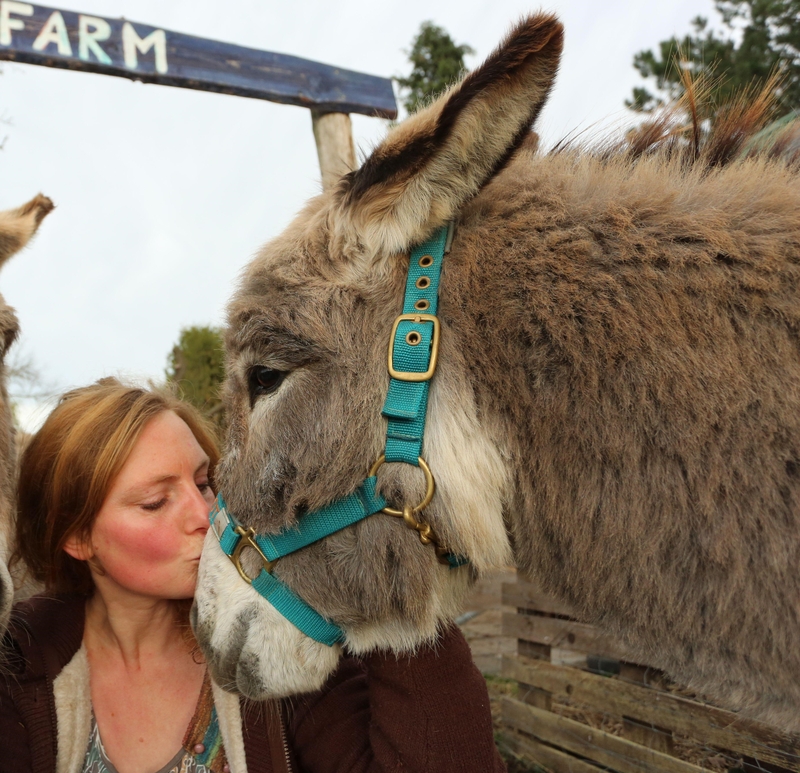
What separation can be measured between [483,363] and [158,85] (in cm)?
369

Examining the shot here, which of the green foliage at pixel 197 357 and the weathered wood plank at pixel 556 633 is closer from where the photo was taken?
the weathered wood plank at pixel 556 633

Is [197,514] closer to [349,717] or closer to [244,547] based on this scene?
[244,547]

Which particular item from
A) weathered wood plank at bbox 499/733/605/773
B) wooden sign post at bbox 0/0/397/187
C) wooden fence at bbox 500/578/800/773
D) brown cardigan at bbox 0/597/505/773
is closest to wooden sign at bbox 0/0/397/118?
wooden sign post at bbox 0/0/397/187

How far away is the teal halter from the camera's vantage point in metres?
1.52

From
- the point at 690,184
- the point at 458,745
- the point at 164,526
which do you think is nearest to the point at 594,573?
the point at 458,745

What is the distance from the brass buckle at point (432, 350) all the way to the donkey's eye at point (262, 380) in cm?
29

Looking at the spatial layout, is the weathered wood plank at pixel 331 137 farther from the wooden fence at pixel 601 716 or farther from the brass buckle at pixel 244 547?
the brass buckle at pixel 244 547

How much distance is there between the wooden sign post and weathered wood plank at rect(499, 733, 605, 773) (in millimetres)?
3669

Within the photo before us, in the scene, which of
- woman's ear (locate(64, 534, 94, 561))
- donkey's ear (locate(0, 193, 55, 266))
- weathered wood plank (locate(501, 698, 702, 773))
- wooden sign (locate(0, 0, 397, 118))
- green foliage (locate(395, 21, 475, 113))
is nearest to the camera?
woman's ear (locate(64, 534, 94, 561))

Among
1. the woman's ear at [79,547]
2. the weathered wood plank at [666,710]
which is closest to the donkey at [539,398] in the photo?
the woman's ear at [79,547]

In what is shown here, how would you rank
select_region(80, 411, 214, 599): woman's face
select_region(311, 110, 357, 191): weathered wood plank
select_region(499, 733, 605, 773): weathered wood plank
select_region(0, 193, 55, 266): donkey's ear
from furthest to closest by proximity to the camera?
select_region(311, 110, 357, 191): weathered wood plank
select_region(499, 733, 605, 773): weathered wood plank
select_region(0, 193, 55, 266): donkey's ear
select_region(80, 411, 214, 599): woman's face

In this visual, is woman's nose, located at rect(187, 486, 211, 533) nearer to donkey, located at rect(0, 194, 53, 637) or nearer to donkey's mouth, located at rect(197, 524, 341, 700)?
donkey's mouth, located at rect(197, 524, 341, 700)

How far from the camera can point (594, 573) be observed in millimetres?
1501

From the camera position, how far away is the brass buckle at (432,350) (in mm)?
1505
